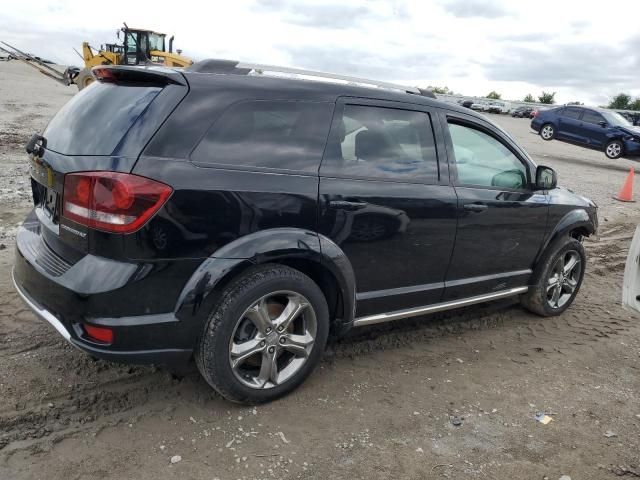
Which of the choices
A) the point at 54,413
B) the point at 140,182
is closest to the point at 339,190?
the point at 140,182

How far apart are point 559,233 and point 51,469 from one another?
4.07 meters

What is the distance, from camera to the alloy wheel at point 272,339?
9.94 feet

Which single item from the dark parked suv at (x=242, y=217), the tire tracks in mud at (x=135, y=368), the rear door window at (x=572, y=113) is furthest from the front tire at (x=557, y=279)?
the rear door window at (x=572, y=113)

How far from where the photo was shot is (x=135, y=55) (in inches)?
827

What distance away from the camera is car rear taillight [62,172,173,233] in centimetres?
259

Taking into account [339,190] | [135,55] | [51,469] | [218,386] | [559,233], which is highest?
[135,55]

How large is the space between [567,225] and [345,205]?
2480mm

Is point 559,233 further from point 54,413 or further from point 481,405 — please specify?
point 54,413

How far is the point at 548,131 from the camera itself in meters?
21.0

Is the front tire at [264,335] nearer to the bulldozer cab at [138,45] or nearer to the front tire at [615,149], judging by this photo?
the front tire at [615,149]

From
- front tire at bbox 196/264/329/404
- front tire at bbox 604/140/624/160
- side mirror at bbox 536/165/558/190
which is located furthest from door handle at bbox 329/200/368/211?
front tire at bbox 604/140/624/160

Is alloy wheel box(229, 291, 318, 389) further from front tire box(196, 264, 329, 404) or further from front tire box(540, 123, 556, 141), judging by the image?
front tire box(540, 123, 556, 141)

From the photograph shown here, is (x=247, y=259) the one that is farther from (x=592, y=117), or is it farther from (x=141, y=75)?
(x=592, y=117)

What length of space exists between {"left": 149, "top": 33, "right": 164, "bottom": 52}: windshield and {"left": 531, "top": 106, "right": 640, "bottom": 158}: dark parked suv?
48.9ft
